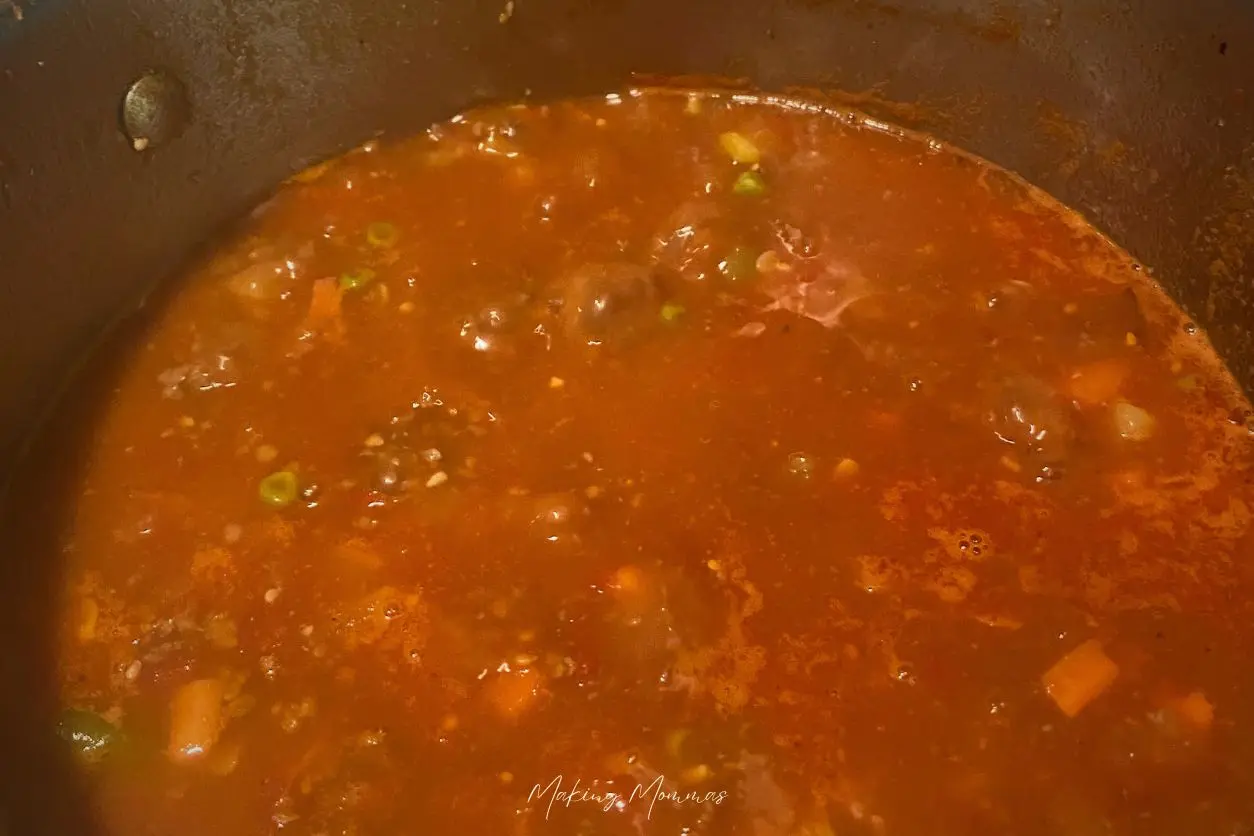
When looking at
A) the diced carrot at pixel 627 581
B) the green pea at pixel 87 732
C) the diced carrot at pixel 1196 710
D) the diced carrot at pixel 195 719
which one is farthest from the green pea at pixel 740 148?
the green pea at pixel 87 732

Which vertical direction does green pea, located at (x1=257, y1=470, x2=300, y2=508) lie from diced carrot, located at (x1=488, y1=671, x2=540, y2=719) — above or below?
above

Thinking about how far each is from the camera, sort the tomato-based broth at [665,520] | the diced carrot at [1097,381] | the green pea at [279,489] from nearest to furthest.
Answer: the tomato-based broth at [665,520]
the green pea at [279,489]
the diced carrot at [1097,381]

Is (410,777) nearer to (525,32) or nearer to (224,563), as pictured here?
(224,563)

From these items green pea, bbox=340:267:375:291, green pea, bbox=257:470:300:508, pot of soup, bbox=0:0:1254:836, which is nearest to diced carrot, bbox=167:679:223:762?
pot of soup, bbox=0:0:1254:836

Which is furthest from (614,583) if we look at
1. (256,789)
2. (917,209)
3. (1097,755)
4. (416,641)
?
(917,209)

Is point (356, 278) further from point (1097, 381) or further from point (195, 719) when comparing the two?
point (1097, 381)

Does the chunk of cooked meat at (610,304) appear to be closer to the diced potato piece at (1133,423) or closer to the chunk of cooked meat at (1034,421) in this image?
the chunk of cooked meat at (1034,421)

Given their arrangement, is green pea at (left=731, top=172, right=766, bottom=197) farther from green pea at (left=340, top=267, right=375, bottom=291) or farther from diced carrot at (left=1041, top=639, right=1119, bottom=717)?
diced carrot at (left=1041, top=639, right=1119, bottom=717)
